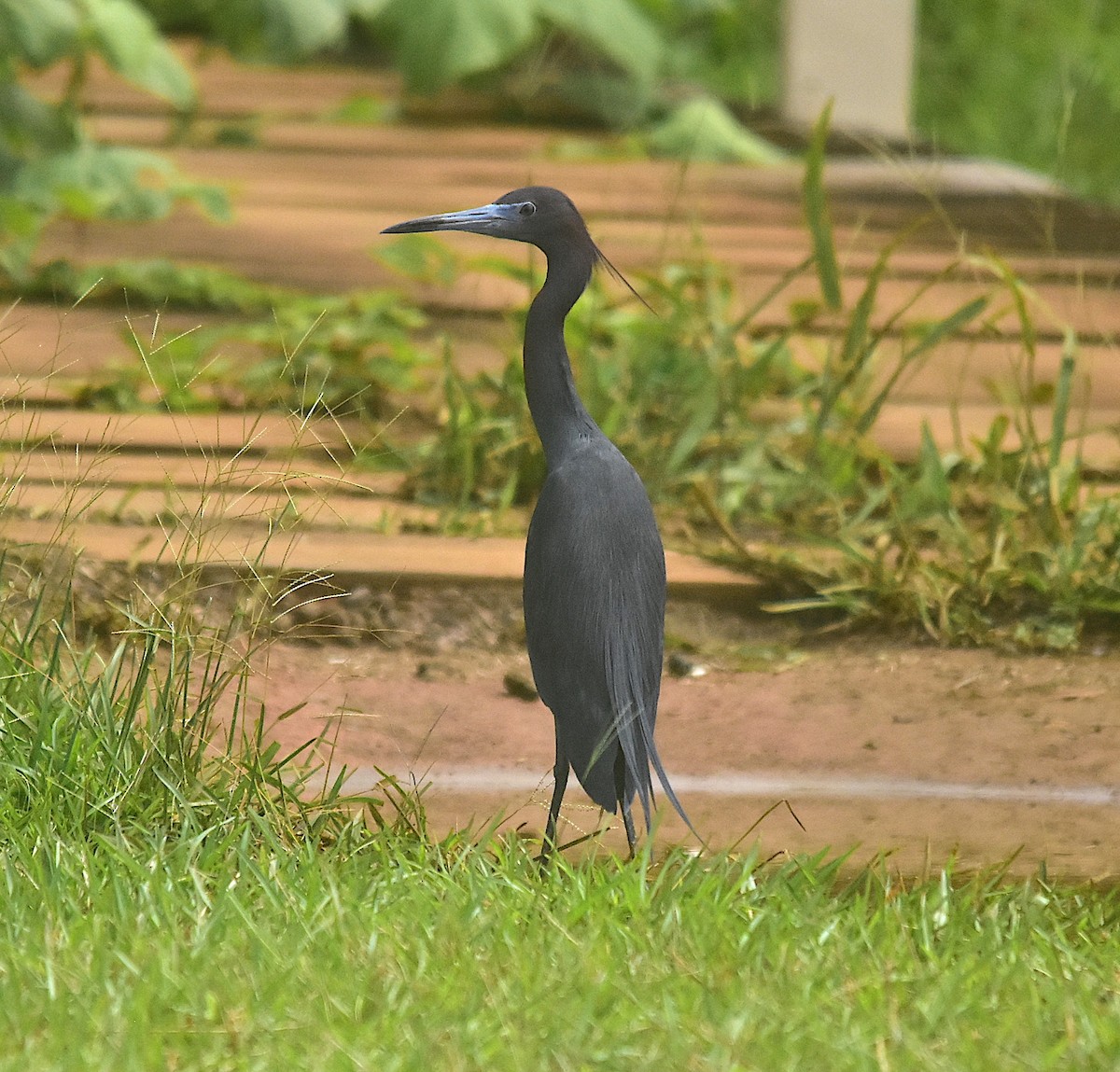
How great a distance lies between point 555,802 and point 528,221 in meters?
0.73

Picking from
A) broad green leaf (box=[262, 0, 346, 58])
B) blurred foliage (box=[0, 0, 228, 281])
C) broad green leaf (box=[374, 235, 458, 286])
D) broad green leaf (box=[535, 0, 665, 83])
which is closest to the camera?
broad green leaf (box=[374, 235, 458, 286])

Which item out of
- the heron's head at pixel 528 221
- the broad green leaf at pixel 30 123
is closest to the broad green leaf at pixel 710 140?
the broad green leaf at pixel 30 123

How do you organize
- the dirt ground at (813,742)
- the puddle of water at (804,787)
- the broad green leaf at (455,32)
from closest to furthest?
the dirt ground at (813,742)
the puddle of water at (804,787)
the broad green leaf at (455,32)

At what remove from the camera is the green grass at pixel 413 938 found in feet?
6.05

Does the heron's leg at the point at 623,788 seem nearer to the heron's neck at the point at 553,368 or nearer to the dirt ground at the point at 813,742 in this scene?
the dirt ground at the point at 813,742

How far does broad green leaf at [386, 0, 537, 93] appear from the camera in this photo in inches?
267

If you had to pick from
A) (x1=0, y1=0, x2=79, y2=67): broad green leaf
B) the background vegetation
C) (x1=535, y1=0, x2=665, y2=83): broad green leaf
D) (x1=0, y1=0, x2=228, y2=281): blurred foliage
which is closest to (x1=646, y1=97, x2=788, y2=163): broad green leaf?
(x1=535, y1=0, x2=665, y2=83): broad green leaf

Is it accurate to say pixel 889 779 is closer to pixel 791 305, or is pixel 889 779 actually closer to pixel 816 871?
pixel 816 871

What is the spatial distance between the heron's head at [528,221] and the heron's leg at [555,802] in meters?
0.62

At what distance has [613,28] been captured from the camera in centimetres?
729

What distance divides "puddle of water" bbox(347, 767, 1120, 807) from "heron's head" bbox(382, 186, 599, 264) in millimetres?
809

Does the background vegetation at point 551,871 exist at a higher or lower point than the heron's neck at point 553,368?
lower

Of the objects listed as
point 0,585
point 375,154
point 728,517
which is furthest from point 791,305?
point 375,154

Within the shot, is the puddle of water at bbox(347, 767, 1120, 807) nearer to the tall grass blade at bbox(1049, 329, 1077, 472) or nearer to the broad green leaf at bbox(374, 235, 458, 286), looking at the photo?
the tall grass blade at bbox(1049, 329, 1077, 472)
